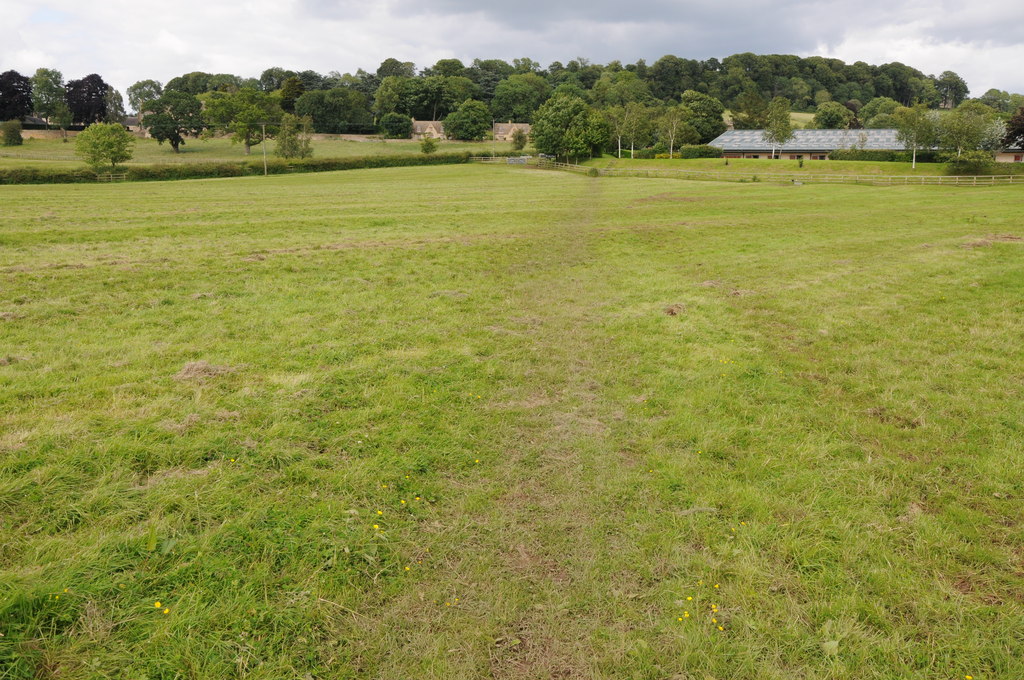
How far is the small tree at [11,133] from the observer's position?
340ft

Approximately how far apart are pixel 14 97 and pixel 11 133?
90.2 feet

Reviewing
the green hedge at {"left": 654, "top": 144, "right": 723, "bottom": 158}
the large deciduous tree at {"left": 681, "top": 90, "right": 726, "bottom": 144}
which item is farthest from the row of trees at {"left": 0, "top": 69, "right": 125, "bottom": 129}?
the large deciduous tree at {"left": 681, "top": 90, "right": 726, "bottom": 144}

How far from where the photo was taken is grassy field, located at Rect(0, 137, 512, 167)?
307ft

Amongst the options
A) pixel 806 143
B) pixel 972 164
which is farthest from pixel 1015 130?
pixel 806 143

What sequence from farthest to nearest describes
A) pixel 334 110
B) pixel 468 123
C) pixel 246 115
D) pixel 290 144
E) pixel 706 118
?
pixel 334 110 < pixel 468 123 < pixel 706 118 < pixel 246 115 < pixel 290 144

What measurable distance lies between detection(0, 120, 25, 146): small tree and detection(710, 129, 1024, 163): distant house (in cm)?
13341

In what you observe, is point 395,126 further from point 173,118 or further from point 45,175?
point 45,175

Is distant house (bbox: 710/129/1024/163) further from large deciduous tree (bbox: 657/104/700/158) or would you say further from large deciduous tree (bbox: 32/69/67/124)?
large deciduous tree (bbox: 32/69/67/124)

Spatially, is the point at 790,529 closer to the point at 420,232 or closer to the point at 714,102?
the point at 420,232

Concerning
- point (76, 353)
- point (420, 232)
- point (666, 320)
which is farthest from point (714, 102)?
point (76, 353)

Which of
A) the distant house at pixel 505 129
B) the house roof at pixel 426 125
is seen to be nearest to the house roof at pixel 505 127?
the distant house at pixel 505 129

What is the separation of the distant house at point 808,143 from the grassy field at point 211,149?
4835 cm

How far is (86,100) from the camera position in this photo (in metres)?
A: 136

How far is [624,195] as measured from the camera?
1938 inches
